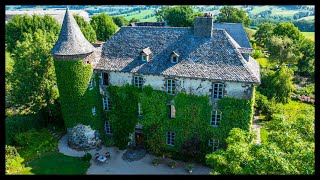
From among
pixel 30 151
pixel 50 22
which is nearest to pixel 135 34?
pixel 30 151

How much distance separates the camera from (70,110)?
35.2 meters

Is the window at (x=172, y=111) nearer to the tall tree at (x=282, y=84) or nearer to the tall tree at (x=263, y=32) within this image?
the tall tree at (x=282, y=84)

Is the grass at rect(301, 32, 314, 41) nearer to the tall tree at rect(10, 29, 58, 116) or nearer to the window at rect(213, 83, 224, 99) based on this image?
the window at rect(213, 83, 224, 99)

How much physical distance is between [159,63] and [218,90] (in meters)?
7.48

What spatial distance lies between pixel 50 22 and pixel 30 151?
42.5 m

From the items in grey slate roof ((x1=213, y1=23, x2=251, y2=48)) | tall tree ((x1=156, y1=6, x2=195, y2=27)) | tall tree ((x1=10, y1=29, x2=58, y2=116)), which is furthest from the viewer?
tall tree ((x1=156, y1=6, x2=195, y2=27))

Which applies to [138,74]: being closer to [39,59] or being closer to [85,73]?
[85,73]

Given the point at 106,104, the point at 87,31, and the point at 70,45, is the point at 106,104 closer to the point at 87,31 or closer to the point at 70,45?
the point at 70,45

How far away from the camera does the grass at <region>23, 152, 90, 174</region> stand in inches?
1245

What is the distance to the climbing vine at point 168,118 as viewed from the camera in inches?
1264

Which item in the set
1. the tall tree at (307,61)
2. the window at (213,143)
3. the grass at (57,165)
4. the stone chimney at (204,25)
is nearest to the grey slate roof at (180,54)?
the stone chimney at (204,25)

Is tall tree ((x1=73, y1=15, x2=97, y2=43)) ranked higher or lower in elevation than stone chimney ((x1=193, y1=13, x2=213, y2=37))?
lower

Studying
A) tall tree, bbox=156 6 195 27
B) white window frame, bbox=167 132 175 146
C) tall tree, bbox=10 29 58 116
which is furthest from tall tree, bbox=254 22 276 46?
tall tree, bbox=10 29 58 116

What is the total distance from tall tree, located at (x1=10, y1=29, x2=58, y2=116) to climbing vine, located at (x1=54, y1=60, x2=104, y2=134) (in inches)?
284
